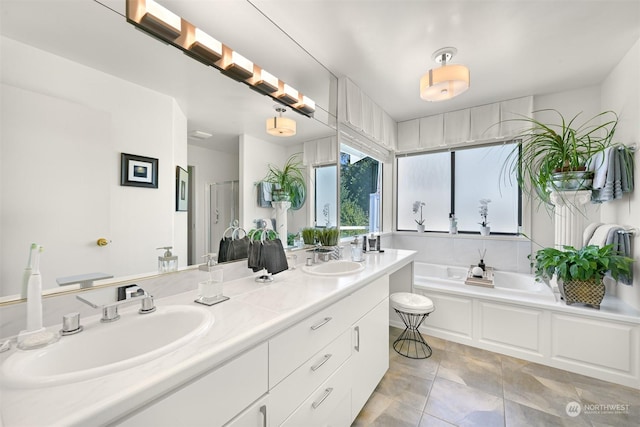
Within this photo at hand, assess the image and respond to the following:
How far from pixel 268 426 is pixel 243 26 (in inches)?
79.2

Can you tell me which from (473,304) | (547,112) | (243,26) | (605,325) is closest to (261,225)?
(243,26)

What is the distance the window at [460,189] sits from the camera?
10.3 ft

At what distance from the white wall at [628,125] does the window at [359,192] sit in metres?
2.19

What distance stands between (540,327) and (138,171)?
3.04 metres

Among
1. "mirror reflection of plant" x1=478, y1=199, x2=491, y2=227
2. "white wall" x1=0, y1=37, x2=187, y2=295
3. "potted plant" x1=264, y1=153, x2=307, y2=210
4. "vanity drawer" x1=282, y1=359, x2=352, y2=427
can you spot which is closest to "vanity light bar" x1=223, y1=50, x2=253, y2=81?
"white wall" x1=0, y1=37, x2=187, y2=295

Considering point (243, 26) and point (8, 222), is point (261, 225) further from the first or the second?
point (243, 26)

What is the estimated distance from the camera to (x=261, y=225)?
1.69 meters

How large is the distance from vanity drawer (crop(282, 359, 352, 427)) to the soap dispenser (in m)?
0.81

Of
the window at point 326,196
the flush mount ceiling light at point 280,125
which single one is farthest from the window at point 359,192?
the flush mount ceiling light at point 280,125

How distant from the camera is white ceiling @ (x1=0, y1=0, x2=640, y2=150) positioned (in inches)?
38.7

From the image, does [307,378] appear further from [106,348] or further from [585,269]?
A: [585,269]

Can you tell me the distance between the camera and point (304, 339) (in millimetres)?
1053

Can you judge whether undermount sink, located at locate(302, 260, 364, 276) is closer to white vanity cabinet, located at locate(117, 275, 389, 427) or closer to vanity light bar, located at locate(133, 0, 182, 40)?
white vanity cabinet, located at locate(117, 275, 389, 427)

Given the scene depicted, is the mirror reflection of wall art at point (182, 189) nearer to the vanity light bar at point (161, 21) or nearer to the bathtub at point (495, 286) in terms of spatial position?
the vanity light bar at point (161, 21)
